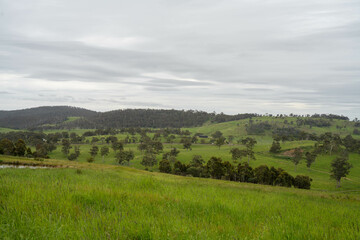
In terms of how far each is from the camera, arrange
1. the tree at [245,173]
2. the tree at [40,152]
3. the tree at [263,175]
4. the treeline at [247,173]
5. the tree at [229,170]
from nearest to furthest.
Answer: the tree at [263,175] → the treeline at [247,173] → the tree at [245,173] → the tree at [229,170] → the tree at [40,152]

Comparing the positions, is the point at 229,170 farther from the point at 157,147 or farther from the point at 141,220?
the point at 141,220

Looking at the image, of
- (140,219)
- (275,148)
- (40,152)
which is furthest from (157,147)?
(140,219)

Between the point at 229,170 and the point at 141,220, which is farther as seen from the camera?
the point at 229,170

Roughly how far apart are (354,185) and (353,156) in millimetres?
55967

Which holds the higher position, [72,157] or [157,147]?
[157,147]

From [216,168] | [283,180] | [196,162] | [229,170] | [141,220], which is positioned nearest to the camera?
[141,220]

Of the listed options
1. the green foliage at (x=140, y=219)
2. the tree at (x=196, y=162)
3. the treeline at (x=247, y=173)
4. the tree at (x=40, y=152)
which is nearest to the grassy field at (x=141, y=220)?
the green foliage at (x=140, y=219)

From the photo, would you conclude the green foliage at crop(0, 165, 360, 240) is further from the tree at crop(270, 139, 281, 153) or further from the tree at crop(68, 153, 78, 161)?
the tree at crop(270, 139, 281, 153)

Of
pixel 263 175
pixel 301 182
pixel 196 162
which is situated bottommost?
pixel 301 182

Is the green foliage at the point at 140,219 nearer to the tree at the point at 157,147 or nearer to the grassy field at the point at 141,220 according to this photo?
the grassy field at the point at 141,220

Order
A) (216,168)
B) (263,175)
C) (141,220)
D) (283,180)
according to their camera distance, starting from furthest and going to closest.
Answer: (216,168) < (263,175) < (283,180) < (141,220)

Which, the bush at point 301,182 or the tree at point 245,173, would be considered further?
the tree at point 245,173

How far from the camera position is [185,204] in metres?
5.35

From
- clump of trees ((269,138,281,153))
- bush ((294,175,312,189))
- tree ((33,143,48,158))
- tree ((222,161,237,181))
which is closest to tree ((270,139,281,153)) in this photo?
clump of trees ((269,138,281,153))
